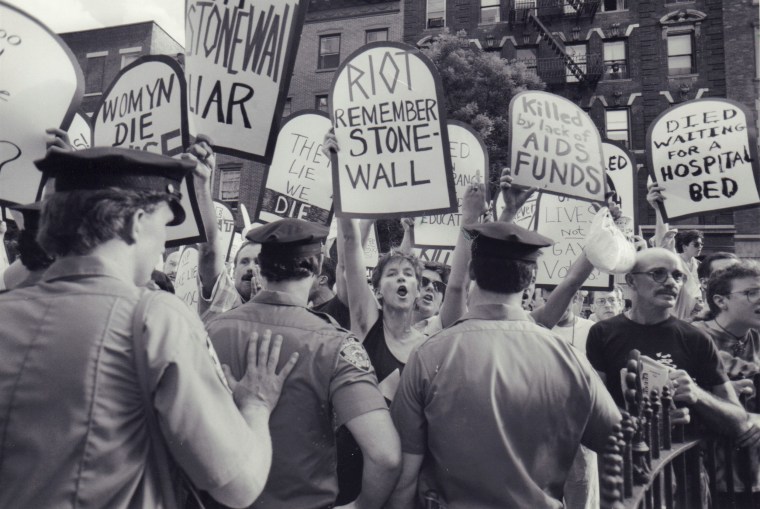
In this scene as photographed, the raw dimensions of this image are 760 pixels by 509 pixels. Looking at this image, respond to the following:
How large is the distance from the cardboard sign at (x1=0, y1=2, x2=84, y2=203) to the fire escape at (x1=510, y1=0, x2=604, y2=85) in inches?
808

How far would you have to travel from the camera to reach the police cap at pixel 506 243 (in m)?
2.02

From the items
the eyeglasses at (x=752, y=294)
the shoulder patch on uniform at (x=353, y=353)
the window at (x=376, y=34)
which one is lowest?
the shoulder patch on uniform at (x=353, y=353)

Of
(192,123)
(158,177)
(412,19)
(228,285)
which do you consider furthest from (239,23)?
(412,19)

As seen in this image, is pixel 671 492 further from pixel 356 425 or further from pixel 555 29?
pixel 555 29

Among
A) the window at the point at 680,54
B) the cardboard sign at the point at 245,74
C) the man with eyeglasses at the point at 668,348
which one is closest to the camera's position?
the man with eyeglasses at the point at 668,348

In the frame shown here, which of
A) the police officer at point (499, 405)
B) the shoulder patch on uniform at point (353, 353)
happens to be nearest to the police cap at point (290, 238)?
the shoulder patch on uniform at point (353, 353)

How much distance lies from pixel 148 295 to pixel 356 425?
0.81 metres

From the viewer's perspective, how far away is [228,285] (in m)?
3.03

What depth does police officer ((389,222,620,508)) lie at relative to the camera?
72.7 inches

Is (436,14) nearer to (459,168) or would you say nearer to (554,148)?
(459,168)

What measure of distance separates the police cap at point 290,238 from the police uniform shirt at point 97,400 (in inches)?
33.5

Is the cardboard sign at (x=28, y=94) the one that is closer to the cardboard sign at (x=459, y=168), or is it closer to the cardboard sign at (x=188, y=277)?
the cardboard sign at (x=188, y=277)

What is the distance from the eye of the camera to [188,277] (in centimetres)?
545

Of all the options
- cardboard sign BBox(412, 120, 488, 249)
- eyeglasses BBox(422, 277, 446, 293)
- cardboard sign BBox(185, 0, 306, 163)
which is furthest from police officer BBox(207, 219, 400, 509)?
cardboard sign BBox(412, 120, 488, 249)
